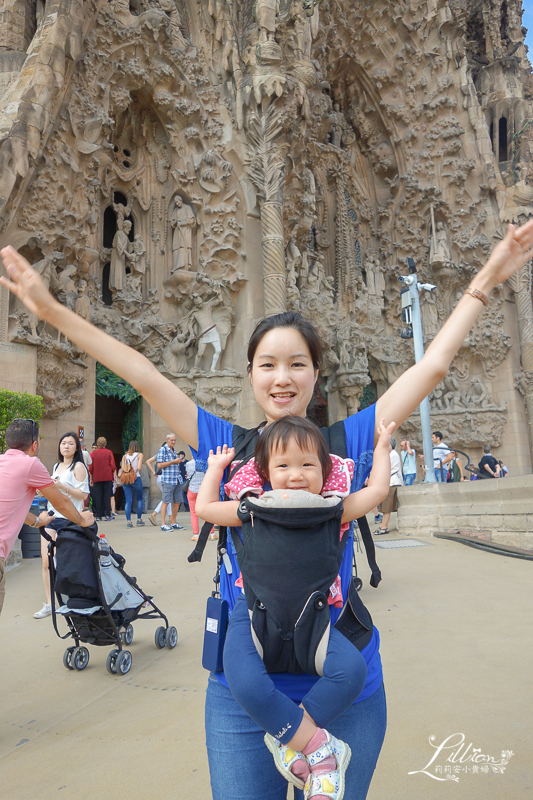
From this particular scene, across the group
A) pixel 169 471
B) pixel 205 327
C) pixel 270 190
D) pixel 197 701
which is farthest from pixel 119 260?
pixel 197 701

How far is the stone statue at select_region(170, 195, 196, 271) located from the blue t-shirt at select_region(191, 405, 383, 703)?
1347cm

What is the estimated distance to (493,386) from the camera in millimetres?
19266

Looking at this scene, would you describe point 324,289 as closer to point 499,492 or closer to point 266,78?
point 266,78

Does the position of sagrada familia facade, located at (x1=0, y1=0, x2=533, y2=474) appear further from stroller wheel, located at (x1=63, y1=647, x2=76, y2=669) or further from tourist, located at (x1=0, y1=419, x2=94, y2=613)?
tourist, located at (x1=0, y1=419, x2=94, y2=613)

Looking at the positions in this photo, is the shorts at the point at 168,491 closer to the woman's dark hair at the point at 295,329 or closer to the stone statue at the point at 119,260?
the stone statue at the point at 119,260

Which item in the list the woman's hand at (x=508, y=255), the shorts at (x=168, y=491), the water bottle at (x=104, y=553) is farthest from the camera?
the shorts at (x=168, y=491)

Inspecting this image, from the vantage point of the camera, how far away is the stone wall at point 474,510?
21.0 ft

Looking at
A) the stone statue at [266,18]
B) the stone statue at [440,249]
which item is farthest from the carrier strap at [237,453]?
the stone statue at [440,249]

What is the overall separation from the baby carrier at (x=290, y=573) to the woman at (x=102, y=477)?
344 inches

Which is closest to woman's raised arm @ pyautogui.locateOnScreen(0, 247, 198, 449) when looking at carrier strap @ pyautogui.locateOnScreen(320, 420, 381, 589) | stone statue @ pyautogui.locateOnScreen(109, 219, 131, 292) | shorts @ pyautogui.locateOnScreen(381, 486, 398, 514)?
carrier strap @ pyautogui.locateOnScreen(320, 420, 381, 589)

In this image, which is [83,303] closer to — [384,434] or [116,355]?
[116,355]

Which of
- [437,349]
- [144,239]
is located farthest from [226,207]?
[437,349]

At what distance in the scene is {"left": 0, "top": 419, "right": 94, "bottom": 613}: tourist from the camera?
2.48 meters

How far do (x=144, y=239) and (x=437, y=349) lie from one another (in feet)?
48.0
